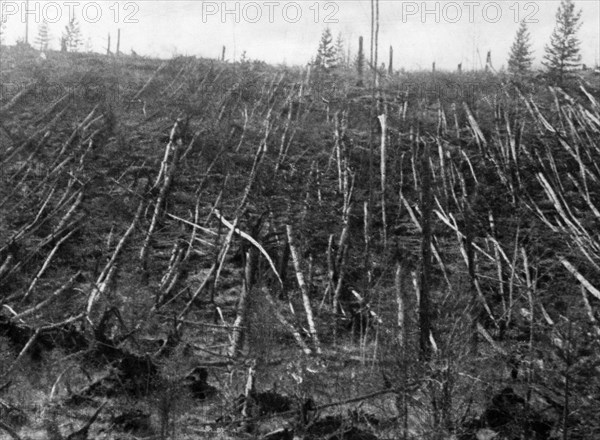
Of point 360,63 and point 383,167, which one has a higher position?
point 360,63

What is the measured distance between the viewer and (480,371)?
329 inches

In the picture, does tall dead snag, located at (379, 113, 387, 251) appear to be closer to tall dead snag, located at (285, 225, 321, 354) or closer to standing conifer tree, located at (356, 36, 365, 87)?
tall dead snag, located at (285, 225, 321, 354)

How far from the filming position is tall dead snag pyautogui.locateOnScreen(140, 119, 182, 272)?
11.3m

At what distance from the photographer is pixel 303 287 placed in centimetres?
1030

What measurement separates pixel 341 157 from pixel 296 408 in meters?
8.16

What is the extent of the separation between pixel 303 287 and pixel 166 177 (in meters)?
4.81

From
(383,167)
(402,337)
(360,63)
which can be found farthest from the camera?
(360,63)

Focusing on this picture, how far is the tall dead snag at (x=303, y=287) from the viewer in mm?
9284

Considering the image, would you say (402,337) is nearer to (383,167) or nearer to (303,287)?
(303,287)

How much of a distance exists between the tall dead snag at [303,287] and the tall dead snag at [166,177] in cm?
255

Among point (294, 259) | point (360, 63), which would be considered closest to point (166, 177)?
point (294, 259)

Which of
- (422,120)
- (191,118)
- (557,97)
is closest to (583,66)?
(557,97)

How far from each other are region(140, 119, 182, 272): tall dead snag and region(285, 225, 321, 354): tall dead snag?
8.38 feet

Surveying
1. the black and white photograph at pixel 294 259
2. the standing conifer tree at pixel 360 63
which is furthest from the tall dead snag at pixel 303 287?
the standing conifer tree at pixel 360 63
